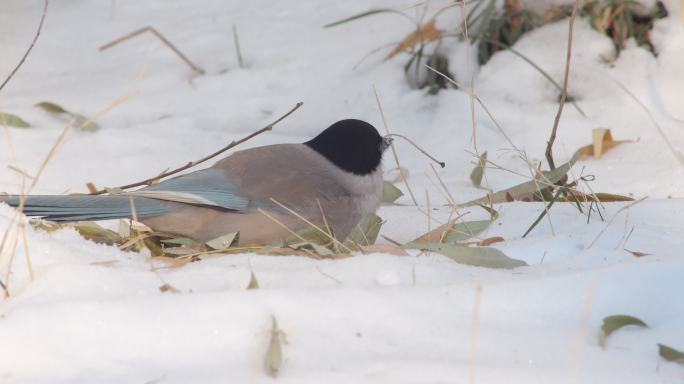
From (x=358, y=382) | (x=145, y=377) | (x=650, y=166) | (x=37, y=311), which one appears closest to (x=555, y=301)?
(x=358, y=382)

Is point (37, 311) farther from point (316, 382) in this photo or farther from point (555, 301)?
point (555, 301)

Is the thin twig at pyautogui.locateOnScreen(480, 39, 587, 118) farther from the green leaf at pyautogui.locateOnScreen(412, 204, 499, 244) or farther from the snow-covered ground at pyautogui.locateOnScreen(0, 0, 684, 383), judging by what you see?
the green leaf at pyautogui.locateOnScreen(412, 204, 499, 244)

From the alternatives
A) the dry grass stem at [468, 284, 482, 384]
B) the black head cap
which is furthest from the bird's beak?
the dry grass stem at [468, 284, 482, 384]

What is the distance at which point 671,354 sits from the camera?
2.38m

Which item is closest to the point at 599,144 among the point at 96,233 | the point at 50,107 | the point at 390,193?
the point at 390,193

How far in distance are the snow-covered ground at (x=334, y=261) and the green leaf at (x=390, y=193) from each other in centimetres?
11

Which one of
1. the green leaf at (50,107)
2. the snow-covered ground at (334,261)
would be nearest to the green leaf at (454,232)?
the snow-covered ground at (334,261)

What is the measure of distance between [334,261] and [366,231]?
0.76 meters

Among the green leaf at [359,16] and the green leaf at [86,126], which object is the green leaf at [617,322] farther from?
the green leaf at [86,126]

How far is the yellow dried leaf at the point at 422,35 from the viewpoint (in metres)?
5.79

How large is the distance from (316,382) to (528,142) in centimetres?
312

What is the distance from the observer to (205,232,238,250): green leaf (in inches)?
137

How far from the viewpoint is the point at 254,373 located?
2.27 metres

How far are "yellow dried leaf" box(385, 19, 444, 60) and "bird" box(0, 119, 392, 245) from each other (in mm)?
2086
